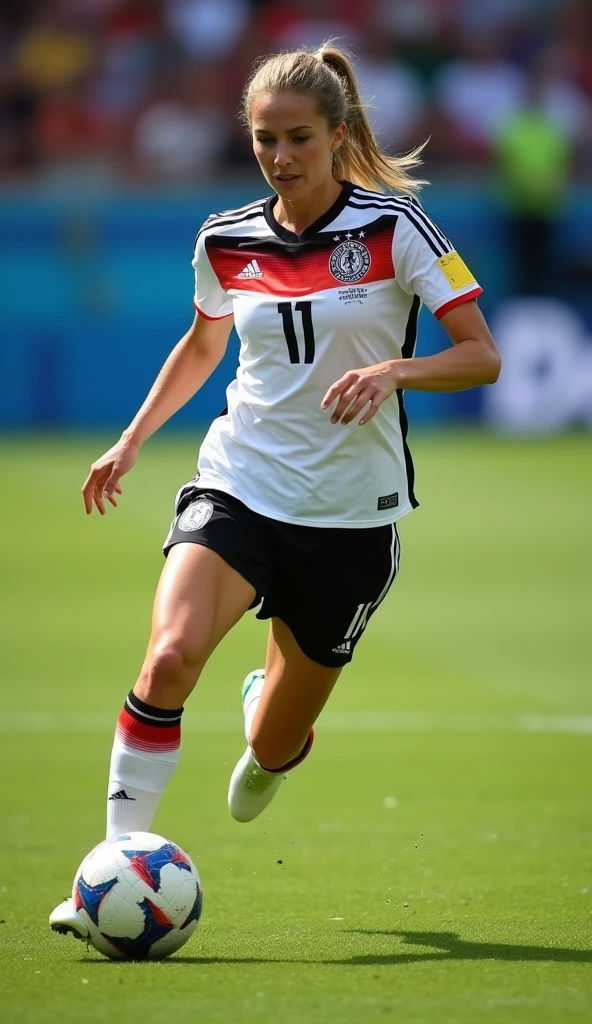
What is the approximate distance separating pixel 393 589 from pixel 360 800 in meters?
5.51

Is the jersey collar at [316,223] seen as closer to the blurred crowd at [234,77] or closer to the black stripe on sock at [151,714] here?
the black stripe on sock at [151,714]

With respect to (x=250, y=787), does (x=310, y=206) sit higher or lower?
higher

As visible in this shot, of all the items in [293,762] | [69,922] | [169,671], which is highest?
[169,671]

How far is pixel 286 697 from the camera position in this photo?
5289 mm

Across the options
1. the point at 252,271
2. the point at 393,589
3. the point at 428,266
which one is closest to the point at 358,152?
the point at 252,271

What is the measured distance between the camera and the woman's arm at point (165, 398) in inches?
202

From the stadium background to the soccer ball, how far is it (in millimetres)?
117

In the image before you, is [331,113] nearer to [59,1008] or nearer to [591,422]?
[59,1008]

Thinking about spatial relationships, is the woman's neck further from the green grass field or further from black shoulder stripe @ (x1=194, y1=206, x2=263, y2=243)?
the green grass field

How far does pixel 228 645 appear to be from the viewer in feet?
34.8

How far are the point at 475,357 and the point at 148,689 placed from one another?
4.39 ft

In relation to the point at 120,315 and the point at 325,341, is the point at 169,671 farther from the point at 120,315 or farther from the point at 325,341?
the point at 120,315

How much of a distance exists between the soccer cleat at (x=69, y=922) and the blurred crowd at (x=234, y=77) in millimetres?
18331

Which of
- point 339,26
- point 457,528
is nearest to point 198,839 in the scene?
point 457,528
